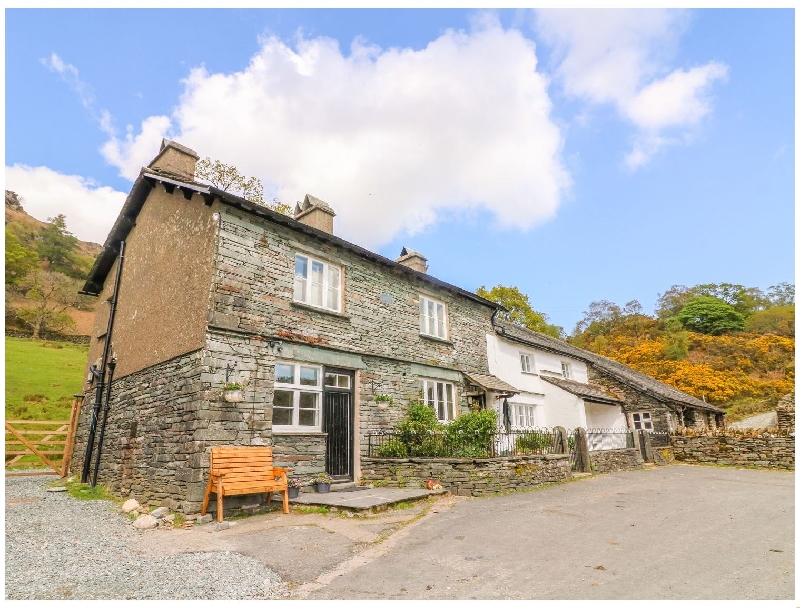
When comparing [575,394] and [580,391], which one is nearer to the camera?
[575,394]

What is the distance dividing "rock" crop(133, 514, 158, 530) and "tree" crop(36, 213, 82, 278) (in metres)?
69.3

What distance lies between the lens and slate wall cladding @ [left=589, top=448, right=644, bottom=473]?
1587 cm

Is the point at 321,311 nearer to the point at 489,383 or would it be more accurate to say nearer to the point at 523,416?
the point at 489,383

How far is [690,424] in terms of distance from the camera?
24609 mm

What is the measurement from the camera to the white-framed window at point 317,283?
1205 centimetres

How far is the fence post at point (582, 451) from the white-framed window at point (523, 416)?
2.55 meters

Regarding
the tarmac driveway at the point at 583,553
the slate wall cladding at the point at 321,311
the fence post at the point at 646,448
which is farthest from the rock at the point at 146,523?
the fence post at the point at 646,448

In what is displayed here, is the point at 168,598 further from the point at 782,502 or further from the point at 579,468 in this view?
the point at 579,468

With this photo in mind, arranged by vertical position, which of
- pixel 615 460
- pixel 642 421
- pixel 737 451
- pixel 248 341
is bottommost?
pixel 615 460

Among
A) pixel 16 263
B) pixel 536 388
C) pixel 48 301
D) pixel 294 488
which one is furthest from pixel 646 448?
pixel 16 263

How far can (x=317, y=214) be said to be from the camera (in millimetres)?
14539

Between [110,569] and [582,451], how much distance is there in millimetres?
13731

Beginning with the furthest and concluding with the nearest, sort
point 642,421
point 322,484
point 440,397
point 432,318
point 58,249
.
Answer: point 58,249 → point 642,421 → point 432,318 → point 440,397 → point 322,484

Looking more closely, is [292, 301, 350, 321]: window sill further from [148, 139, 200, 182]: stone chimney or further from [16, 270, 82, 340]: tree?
[16, 270, 82, 340]: tree
